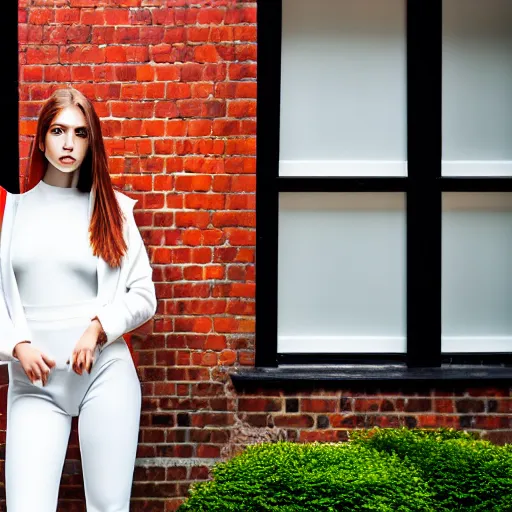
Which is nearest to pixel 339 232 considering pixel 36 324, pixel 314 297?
pixel 314 297

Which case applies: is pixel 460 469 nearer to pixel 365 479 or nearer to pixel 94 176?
pixel 365 479

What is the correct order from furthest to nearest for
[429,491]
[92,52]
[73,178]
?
[92,52] → [73,178] → [429,491]

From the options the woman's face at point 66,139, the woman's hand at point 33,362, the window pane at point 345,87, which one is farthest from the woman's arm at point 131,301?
the window pane at point 345,87

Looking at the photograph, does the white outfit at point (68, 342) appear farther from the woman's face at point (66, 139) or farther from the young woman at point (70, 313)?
the woman's face at point (66, 139)

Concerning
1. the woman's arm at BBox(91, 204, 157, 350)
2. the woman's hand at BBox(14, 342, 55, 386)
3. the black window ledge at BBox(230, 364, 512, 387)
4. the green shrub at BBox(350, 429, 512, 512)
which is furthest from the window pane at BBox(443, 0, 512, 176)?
the woman's hand at BBox(14, 342, 55, 386)

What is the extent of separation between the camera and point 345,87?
16.9 feet

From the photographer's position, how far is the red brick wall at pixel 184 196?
490 cm

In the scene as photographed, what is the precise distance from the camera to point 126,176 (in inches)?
194

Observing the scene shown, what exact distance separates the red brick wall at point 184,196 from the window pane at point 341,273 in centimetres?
29

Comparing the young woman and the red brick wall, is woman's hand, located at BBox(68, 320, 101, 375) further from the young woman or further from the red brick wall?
the red brick wall

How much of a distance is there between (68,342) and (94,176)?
0.77m

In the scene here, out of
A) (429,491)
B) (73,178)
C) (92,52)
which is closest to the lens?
(429,491)

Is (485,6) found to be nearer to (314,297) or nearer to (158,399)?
(314,297)

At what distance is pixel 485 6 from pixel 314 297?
1984mm
